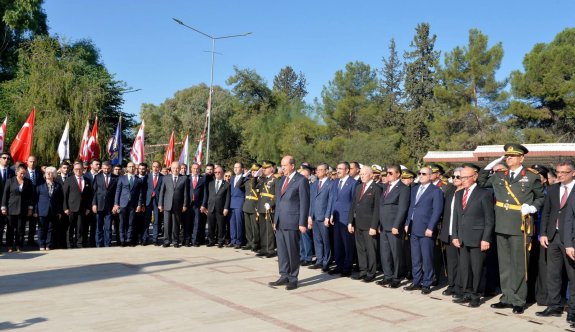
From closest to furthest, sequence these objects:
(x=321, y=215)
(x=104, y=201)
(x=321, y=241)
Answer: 1. (x=321, y=215)
2. (x=321, y=241)
3. (x=104, y=201)

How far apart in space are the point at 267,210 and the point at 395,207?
3.40 m

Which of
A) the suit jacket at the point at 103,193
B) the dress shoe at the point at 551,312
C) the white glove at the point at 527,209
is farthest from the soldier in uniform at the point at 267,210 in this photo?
the dress shoe at the point at 551,312

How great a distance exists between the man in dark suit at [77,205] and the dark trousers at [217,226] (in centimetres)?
270

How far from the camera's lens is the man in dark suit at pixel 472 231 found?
6695 millimetres

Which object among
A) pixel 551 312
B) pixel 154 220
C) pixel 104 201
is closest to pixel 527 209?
pixel 551 312

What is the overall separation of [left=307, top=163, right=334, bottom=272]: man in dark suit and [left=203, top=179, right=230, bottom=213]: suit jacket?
8.82ft

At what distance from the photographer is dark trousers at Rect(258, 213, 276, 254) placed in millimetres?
10664

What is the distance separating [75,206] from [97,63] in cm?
2963

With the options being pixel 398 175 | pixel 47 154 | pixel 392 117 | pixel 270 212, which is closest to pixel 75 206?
pixel 270 212

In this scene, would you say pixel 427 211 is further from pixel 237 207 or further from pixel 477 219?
pixel 237 207

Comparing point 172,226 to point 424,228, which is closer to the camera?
point 424,228

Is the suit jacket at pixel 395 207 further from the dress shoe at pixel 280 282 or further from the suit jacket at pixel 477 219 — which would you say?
the dress shoe at pixel 280 282

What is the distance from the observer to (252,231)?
447 inches

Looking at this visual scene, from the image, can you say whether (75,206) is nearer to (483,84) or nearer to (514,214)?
(514,214)
